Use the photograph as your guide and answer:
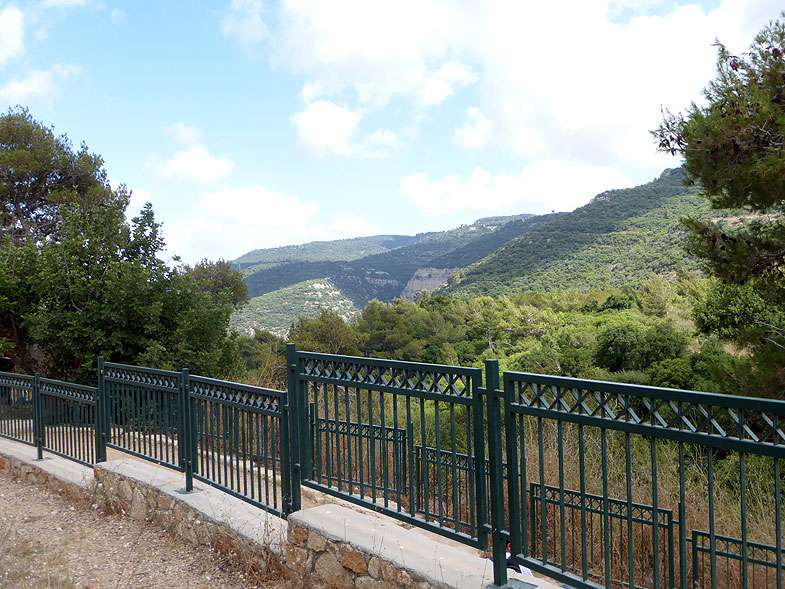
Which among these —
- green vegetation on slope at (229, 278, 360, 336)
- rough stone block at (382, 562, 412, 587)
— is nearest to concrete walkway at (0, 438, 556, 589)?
rough stone block at (382, 562, 412, 587)

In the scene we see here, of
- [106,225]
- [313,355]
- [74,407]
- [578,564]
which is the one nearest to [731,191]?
[578,564]

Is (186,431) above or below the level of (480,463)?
below

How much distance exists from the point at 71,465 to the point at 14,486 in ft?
2.41

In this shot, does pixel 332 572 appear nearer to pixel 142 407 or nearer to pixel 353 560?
pixel 353 560

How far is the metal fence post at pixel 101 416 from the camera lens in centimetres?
647

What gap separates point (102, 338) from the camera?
34.2ft

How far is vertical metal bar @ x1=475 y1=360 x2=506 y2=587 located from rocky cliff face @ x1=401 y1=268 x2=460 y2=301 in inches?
3267

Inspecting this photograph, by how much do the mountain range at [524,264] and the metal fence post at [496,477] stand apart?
108ft

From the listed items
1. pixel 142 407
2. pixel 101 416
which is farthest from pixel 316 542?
pixel 101 416

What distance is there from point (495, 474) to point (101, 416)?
5.03 meters

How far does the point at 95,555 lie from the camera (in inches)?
196

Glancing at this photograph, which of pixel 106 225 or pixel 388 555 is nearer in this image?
pixel 388 555

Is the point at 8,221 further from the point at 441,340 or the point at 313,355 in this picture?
the point at 441,340

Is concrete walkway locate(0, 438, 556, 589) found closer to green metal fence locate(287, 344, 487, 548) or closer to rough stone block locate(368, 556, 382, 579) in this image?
rough stone block locate(368, 556, 382, 579)
